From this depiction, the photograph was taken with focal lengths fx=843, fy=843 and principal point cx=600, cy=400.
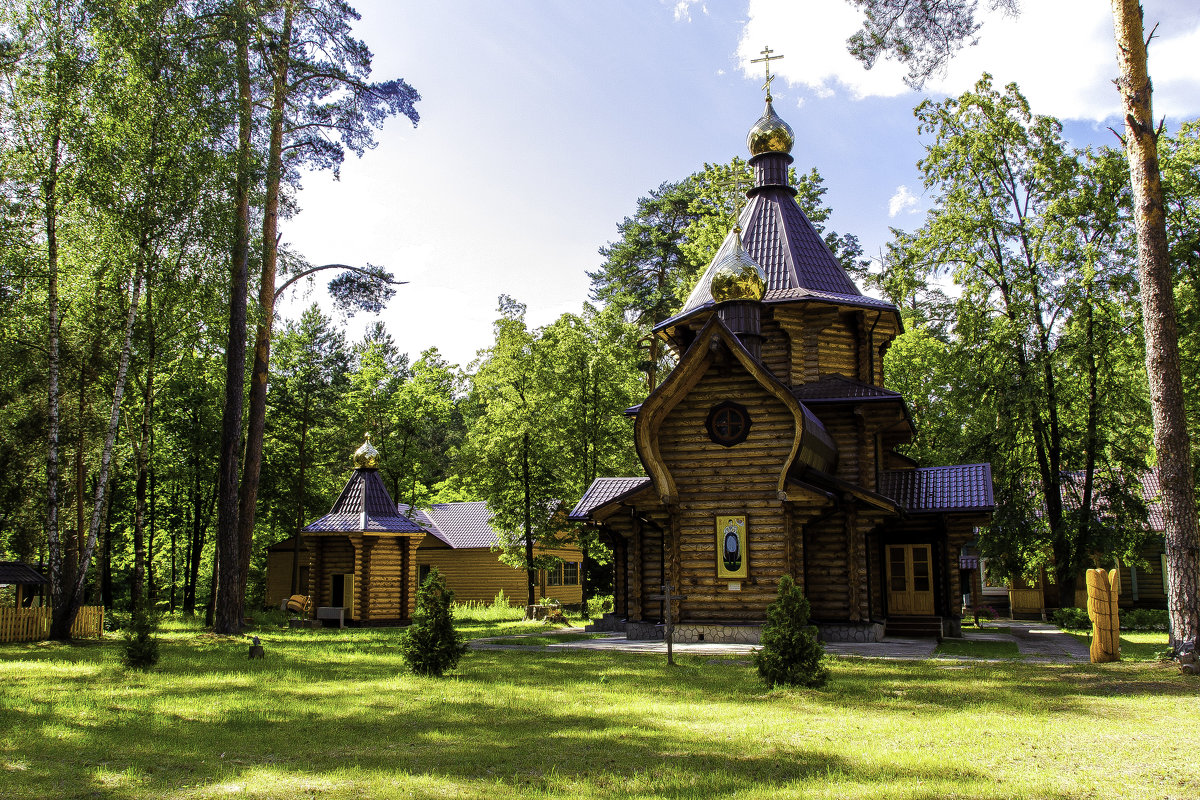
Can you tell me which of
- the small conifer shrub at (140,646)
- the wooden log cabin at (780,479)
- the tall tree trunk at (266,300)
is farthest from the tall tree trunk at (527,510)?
the small conifer shrub at (140,646)

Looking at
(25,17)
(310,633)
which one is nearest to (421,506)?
(310,633)

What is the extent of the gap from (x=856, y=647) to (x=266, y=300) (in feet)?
46.2

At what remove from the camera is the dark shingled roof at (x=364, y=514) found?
2450cm

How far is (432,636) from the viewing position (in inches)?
448

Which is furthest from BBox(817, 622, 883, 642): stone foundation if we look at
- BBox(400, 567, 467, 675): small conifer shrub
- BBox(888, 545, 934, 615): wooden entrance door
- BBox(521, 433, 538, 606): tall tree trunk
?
BBox(521, 433, 538, 606): tall tree trunk

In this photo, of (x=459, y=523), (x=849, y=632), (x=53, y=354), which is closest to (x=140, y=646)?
(x=53, y=354)

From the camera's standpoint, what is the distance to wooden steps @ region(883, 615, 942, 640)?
18781 mm

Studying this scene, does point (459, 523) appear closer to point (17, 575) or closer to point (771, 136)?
point (17, 575)

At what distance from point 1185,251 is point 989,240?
468cm

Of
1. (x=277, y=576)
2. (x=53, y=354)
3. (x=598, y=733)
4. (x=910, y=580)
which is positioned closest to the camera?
(x=598, y=733)

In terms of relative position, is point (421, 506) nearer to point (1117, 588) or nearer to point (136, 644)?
point (136, 644)

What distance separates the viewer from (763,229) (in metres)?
21.6

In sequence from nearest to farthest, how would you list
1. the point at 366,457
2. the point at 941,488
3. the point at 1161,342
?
the point at 1161,342 → the point at 941,488 → the point at 366,457

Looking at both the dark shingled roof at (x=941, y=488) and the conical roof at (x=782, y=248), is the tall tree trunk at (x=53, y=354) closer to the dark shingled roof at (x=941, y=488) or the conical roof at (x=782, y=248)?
the conical roof at (x=782, y=248)
